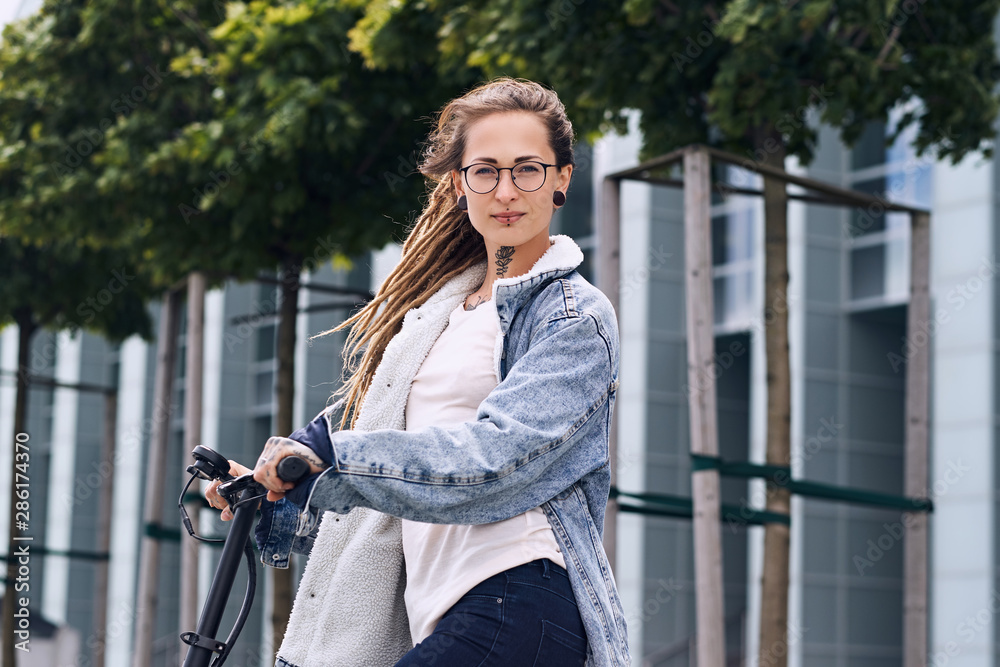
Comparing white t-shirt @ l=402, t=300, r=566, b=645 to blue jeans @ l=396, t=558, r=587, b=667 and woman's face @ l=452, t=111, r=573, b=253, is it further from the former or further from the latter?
woman's face @ l=452, t=111, r=573, b=253

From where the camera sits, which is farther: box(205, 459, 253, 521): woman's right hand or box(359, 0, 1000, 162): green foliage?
box(359, 0, 1000, 162): green foliage

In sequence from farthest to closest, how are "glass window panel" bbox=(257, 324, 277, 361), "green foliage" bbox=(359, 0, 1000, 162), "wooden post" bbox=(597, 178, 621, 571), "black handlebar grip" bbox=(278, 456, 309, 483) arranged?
1. "glass window panel" bbox=(257, 324, 277, 361)
2. "wooden post" bbox=(597, 178, 621, 571)
3. "green foliage" bbox=(359, 0, 1000, 162)
4. "black handlebar grip" bbox=(278, 456, 309, 483)

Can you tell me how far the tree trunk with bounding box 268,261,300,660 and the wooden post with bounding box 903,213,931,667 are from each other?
3903 millimetres

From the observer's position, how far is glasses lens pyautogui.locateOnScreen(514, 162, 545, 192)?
248 cm

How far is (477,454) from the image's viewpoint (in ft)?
6.99

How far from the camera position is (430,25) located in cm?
808

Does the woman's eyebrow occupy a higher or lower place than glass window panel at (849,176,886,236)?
lower

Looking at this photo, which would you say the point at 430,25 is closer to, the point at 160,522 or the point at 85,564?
the point at 160,522

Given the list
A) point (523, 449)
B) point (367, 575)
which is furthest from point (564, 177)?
point (367, 575)

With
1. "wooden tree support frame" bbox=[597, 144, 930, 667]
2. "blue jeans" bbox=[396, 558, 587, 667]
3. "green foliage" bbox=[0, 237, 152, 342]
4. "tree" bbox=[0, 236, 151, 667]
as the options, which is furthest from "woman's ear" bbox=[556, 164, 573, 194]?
"green foliage" bbox=[0, 237, 152, 342]

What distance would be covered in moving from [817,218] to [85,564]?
18.3m

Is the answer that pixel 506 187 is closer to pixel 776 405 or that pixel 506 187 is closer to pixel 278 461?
pixel 278 461

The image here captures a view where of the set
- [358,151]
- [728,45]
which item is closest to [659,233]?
[358,151]

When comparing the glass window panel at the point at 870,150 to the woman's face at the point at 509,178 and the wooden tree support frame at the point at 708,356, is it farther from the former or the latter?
the woman's face at the point at 509,178
